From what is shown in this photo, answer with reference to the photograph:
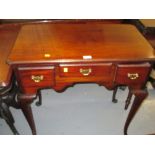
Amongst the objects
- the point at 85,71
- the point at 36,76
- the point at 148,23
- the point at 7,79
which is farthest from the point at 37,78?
the point at 148,23

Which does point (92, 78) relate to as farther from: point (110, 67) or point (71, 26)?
point (71, 26)

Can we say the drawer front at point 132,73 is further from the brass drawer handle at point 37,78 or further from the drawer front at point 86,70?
the brass drawer handle at point 37,78

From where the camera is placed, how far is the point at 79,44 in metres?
1.14

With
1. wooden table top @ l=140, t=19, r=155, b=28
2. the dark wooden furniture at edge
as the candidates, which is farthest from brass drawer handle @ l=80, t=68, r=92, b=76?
wooden table top @ l=140, t=19, r=155, b=28

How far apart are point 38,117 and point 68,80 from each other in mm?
696

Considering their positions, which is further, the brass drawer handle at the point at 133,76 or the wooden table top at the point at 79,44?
the brass drawer handle at the point at 133,76

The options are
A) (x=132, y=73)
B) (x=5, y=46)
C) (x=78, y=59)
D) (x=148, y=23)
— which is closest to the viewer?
(x=78, y=59)

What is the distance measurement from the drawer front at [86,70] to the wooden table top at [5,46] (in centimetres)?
32

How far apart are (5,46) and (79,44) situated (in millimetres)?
568

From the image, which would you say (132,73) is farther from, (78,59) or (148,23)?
(148,23)

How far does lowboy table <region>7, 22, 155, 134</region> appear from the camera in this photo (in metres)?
1.05

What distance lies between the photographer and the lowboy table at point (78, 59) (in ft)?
3.43

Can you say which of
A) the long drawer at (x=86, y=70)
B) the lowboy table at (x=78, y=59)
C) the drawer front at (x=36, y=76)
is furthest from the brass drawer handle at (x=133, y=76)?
the drawer front at (x=36, y=76)

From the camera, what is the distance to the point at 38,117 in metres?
1.68
